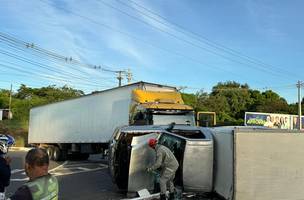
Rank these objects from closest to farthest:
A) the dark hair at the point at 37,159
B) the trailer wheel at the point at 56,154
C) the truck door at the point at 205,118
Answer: the dark hair at the point at 37,159
the truck door at the point at 205,118
the trailer wheel at the point at 56,154

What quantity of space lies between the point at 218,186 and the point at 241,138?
151cm

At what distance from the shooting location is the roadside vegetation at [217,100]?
72500 millimetres

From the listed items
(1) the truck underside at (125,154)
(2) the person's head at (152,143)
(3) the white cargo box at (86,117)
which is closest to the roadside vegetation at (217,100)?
(3) the white cargo box at (86,117)

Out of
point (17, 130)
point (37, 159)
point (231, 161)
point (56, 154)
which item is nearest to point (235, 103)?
point (17, 130)

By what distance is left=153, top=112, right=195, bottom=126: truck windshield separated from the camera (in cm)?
1914

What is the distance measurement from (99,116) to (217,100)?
53560mm

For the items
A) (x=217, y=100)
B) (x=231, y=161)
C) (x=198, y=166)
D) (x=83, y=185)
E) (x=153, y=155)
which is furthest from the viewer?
(x=217, y=100)

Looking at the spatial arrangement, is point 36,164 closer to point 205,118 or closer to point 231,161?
point 231,161

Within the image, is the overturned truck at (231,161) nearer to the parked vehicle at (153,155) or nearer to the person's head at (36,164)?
the parked vehicle at (153,155)

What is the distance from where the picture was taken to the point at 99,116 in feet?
79.8

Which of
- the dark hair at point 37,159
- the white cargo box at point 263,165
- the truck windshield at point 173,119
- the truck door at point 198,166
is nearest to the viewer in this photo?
the dark hair at point 37,159

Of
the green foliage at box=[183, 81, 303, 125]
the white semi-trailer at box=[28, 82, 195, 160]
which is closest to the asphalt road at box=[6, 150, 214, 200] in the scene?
the white semi-trailer at box=[28, 82, 195, 160]

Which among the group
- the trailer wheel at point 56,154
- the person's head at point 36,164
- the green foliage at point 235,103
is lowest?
the trailer wheel at point 56,154

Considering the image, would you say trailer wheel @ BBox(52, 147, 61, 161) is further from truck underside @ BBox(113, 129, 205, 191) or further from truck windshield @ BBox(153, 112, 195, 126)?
truck underside @ BBox(113, 129, 205, 191)
